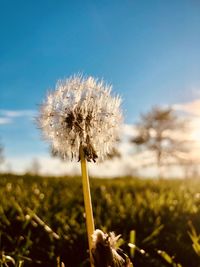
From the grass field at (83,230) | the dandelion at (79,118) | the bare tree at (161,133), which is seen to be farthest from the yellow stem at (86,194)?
the bare tree at (161,133)

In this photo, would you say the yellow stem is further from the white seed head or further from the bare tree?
the bare tree

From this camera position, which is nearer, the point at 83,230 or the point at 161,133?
the point at 83,230

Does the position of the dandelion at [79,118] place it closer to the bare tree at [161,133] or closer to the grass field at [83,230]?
the grass field at [83,230]

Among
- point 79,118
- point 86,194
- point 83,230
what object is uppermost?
point 79,118

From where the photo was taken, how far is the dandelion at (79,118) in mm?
1669

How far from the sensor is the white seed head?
5.49 feet

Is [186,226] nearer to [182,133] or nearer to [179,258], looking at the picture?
[179,258]

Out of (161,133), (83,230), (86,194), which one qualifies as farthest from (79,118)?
(161,133)

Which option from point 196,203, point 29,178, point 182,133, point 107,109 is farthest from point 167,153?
point 107,109

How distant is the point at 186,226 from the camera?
4.15 metres

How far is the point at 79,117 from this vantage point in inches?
66.0

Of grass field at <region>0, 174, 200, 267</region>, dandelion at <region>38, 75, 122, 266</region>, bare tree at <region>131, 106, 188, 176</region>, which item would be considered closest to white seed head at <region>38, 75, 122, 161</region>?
dandelion at <region>38, 75, 122, 266</region>

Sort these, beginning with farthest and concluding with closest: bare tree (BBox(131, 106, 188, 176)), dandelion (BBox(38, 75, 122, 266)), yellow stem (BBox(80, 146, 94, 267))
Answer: bare tree (BBox(131, 106, 188, 176)) → dandelion (BBox(38, 75, 122, 266)) → yellow stem (BBox(80, 146, 94, 267))

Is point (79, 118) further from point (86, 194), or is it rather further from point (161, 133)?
point (161, 133)
